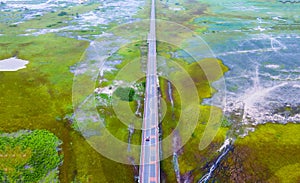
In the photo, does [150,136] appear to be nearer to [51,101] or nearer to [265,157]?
[265,157]

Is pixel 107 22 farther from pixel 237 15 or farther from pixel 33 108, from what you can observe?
pixel 33 108

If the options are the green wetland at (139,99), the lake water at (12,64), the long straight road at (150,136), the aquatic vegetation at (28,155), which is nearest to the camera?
the long straight road at (150,136)

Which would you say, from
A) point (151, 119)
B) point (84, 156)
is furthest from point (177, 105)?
point (84, 156)

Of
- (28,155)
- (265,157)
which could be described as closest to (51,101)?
(28,155)

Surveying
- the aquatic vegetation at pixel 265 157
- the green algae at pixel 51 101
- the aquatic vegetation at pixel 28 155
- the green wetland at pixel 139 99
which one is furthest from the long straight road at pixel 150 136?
the aquatic vegetation at pixel 28 155

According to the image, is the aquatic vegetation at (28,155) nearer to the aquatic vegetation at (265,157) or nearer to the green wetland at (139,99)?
the green wetland at (139,99)

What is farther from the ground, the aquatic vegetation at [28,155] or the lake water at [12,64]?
the lake water at [12,64]

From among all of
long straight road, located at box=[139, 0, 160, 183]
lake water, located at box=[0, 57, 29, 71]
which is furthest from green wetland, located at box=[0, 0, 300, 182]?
lake water, located at box=[0, 57, 29, 71]

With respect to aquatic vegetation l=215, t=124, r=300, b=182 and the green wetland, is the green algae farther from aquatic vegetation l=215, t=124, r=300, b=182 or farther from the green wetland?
aquatic vegetation l=215, t=124, r=300, b=182
